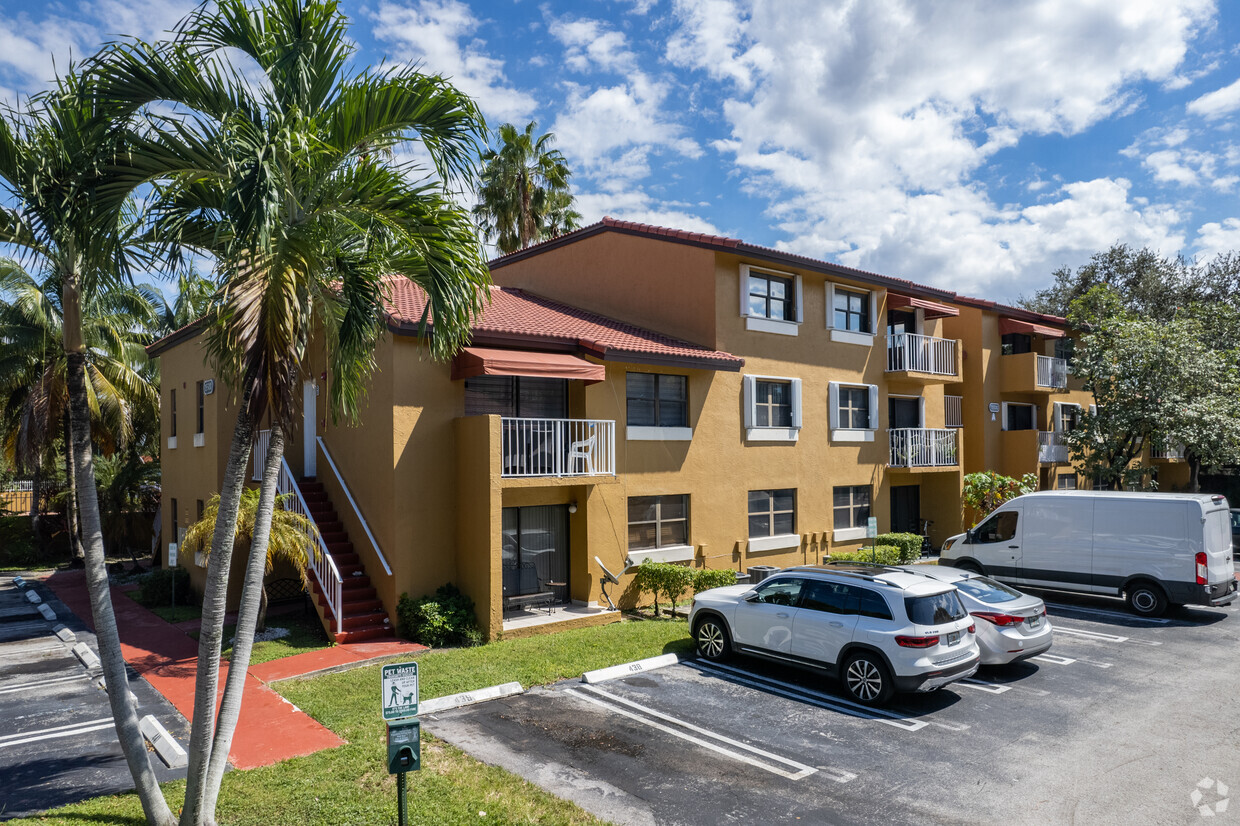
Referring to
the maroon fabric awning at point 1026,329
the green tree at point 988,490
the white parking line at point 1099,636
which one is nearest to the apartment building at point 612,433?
the green tree at point 988,490

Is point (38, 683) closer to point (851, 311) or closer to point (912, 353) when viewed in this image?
point (851, 311)

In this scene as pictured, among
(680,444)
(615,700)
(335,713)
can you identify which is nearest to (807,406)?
(680,444)

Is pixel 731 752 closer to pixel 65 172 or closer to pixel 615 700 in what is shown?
pixel 615 700

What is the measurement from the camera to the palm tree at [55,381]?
2370 cm

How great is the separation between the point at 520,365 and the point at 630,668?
572cm

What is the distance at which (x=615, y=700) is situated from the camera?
430 inches

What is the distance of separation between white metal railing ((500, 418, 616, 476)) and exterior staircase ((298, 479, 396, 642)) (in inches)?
134

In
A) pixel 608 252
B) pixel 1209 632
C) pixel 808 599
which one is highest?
pixel 608 252

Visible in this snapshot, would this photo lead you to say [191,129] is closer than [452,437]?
Yes

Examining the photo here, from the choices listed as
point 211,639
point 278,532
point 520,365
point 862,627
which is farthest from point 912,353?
point 211,639

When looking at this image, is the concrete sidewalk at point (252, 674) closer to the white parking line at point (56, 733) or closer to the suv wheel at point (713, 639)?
the white parking line at point (56, 733)

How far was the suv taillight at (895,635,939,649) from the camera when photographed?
10.3 meters

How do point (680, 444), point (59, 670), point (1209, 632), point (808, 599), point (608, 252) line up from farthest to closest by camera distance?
point (608, 252) → point (680, 444) → point (1209, 632) → point (59, 670) → point (808, 599)

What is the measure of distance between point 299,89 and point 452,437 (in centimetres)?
891
